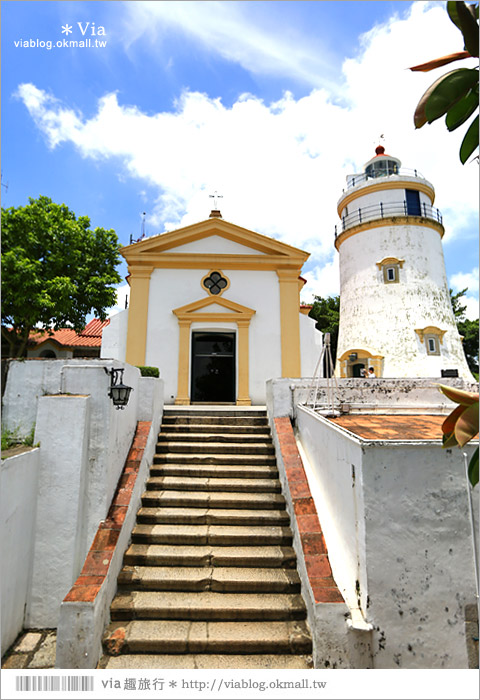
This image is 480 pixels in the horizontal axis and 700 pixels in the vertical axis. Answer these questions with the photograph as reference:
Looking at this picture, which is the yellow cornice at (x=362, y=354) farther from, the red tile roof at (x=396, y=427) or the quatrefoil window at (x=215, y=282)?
the red tile roof at (x=396, y=427)

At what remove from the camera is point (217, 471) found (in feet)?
20.7

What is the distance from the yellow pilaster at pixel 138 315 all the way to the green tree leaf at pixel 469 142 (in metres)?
10.1

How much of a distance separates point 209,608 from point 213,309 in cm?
844

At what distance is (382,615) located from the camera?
357 centimetres

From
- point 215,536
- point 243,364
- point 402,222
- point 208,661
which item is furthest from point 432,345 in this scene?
point 208,661

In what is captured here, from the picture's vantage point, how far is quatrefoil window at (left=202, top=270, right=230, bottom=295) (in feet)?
38.7

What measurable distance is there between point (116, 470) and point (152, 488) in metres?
0.72

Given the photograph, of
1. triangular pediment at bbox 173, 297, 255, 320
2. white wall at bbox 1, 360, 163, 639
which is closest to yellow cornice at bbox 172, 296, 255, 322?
triangular pediment at bbox 173, 297, 255, 320

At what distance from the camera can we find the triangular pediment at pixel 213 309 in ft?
37.8

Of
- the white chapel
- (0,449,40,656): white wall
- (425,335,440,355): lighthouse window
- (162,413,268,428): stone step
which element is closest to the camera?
(0,449,40,656): white wall

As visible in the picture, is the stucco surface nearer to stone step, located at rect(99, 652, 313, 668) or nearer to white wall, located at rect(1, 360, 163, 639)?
stone step, located at rect(99, 652, 313, 668)

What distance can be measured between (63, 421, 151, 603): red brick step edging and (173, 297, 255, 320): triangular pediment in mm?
5438

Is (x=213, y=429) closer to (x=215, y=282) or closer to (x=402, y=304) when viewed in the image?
(x=215, y=282)

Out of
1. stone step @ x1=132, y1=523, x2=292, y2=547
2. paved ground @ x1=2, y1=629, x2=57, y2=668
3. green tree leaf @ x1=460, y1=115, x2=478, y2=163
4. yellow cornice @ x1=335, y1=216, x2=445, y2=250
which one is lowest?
paved ground @ x1=2, y1=629, x2=57, y2=668
